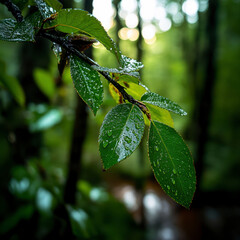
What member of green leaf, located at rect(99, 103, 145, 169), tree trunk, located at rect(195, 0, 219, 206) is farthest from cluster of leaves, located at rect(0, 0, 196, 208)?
tree trunk, located at rect(195, 0, 219, 206)

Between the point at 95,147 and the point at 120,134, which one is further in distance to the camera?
the point at 95,147

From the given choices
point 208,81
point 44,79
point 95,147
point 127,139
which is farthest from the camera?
point 95,147

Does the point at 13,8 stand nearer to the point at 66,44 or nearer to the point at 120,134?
the point at 66,44

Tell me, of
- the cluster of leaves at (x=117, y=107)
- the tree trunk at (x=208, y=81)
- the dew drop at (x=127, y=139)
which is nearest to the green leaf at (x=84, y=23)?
the cluster of leaves at (x=117, y=107)

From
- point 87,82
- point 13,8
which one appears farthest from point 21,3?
point 87,82

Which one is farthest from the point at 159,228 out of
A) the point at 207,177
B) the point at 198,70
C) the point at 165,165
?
the point at 198,70

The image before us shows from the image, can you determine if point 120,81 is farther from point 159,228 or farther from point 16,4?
point 159,228
